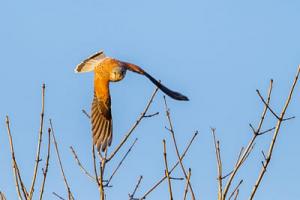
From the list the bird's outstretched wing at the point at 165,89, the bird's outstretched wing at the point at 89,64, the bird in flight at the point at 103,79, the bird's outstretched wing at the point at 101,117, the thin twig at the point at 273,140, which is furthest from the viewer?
the bird's outstretched wing at the point at 89,64

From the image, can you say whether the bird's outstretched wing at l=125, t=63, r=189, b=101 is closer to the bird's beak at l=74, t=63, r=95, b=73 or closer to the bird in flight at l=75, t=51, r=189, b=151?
the bird in flight at l=75, t=51, r=189, b=151

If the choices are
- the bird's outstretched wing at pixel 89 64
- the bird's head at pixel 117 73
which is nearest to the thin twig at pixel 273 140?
the bird's head at pixel 117 73

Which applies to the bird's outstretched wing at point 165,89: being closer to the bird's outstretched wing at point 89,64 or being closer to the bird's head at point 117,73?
the bird's head at point 117,73

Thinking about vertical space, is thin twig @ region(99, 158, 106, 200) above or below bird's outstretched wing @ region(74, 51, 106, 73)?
below

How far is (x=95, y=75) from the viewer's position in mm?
8305

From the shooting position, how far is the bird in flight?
7.83m

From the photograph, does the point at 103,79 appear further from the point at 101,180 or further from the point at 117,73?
the point at 101,180

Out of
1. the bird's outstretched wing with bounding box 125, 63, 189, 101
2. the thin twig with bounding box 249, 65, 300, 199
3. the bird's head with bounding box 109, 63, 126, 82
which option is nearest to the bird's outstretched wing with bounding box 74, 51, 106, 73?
the bird's head with bounding box 109, 63, 126, 82

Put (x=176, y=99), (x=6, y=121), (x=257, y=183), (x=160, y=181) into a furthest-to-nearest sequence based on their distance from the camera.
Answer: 1. (x=176, y=99)
2. (x=160, y=181)
3. (x=6, y=121)
4. (x=257, y=183)

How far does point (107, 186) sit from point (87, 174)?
556 mm

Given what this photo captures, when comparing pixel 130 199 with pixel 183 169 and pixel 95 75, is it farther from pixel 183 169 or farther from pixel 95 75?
pixel 95 75

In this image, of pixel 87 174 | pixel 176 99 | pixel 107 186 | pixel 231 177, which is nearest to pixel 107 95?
pixel 176 99

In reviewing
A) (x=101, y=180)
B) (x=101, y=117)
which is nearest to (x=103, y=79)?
(x=101, y=117)

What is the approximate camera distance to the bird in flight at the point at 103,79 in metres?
7.83
